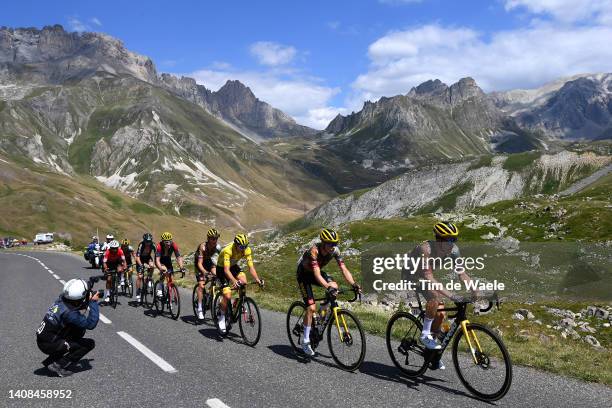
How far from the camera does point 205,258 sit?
16.8m

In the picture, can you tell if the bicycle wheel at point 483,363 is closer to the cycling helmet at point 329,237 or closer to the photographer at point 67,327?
the cycling helmet at point 329,237

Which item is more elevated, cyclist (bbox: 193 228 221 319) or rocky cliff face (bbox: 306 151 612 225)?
rocky cliff face (bbox: 306 151 612 225)

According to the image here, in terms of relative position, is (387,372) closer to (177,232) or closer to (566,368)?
(566,368)

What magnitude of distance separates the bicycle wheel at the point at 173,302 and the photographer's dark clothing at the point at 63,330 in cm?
679

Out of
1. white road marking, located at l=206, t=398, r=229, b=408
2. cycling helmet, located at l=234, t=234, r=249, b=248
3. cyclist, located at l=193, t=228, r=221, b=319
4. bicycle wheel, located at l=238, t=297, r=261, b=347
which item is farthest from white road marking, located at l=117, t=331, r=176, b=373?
cycling helmet, located at l=234, t=234, r=249, b=248

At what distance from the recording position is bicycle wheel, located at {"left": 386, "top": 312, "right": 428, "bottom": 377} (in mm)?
9930

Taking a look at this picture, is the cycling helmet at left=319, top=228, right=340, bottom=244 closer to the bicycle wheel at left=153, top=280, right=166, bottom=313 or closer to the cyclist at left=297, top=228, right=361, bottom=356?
the cyclist at left=297, top=228, right=361, bottom=356

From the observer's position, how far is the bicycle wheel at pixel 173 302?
17.2 m

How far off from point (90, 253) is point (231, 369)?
38537 mm

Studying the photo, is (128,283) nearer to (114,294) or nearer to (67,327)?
(114,294)

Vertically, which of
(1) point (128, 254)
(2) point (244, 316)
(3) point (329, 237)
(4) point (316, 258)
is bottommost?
(2) point (244, 316)

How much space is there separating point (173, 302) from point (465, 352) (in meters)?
11.6

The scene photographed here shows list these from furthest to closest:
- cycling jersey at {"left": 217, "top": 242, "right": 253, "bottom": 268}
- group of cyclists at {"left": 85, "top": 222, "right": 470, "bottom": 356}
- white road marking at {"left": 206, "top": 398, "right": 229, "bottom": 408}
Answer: cycling jersey at {"left": 217, "top": 242, "right": 253, "bottom": 268}, group of cyclists at {"left": 85, "top": 222, "right": 470, "bottom": 356}, white road marking at {"left": 206, "top": 398, "right": 229, "bottom": 408}

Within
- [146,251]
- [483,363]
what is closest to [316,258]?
[483,363]
